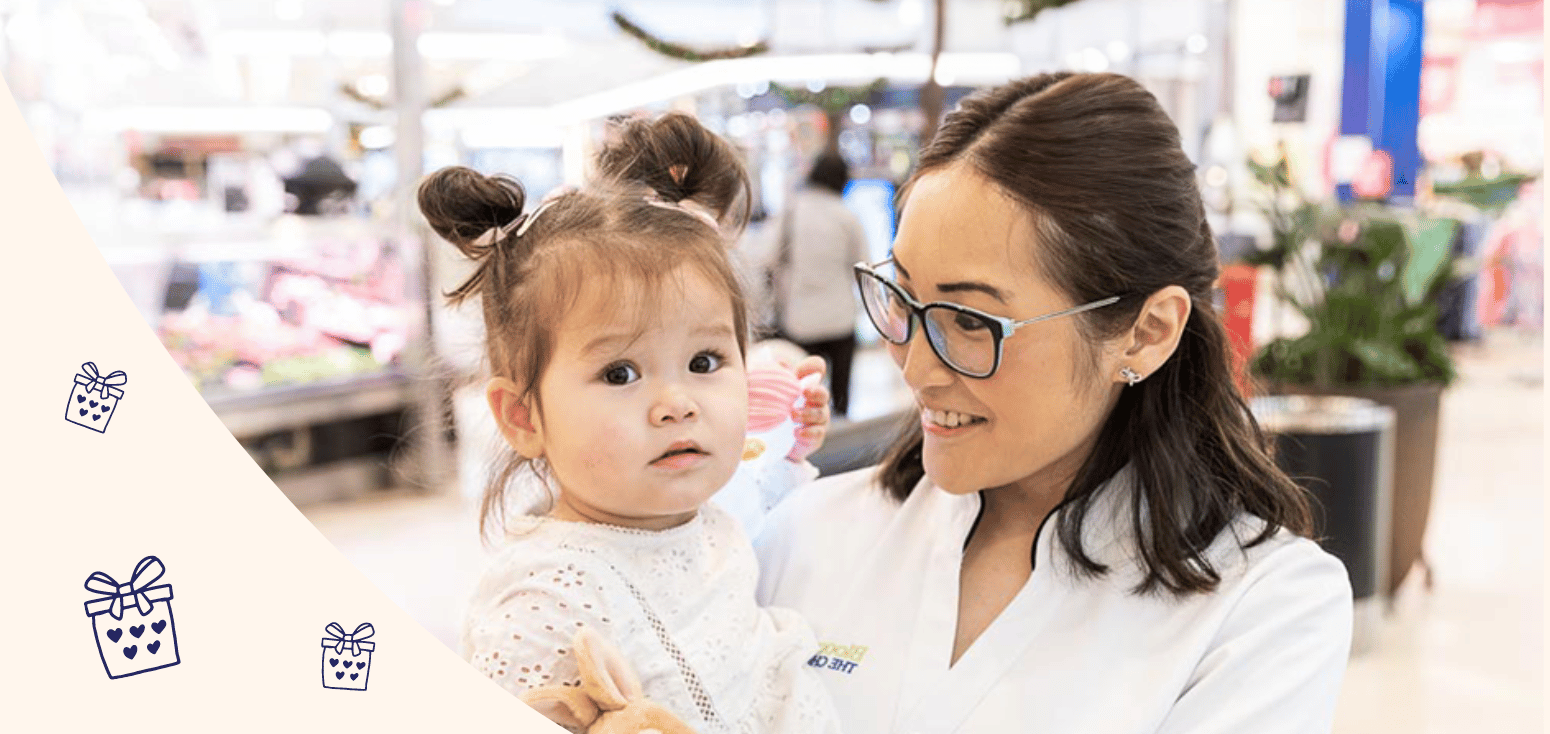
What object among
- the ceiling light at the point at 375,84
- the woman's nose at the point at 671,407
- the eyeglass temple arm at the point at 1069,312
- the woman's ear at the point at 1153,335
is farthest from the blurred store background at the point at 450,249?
the woman's ear at the point at 1153,335

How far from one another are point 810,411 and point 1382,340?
413 cm

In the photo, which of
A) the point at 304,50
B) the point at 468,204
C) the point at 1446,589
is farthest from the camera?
the point at 304,50

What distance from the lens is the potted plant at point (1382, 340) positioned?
5301 mm

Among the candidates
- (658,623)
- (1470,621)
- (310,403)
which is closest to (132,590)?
(658,623)

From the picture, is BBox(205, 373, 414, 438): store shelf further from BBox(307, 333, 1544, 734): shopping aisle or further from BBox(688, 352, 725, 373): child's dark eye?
BBox(688, 352, 725, 373): child's dark eye

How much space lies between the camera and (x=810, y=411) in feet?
6.25

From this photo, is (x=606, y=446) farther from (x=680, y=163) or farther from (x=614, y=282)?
(x=680, y=163)

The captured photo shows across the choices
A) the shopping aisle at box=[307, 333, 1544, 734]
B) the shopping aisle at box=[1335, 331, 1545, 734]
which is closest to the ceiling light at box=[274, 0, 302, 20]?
the shopping aisle at box=[307, 333, 1544, 734]

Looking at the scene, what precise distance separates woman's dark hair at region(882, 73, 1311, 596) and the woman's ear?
0.05ft

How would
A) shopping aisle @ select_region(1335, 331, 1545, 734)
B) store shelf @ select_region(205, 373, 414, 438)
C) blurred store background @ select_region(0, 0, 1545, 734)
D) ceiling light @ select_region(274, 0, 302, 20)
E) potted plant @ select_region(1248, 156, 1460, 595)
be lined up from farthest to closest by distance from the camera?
ceiling light @ select_region(274, 0, 302, 20) < store shelf @ select_region(205, 373, 414, 438) < potted plant @ select_region(1248, 156, 1460, 595) < blurred store background @ select_region(0, 0, 1545, 734) < shopping aisle @ select_region(1335, 331, 1545, 734)

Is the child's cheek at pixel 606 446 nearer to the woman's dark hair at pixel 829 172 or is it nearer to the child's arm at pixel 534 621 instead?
the child's arm at pixel 534 621

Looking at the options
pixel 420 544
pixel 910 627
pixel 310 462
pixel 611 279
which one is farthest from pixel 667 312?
pixel 310 462

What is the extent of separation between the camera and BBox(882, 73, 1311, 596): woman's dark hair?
151 centimetres

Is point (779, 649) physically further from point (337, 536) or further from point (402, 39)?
point (402, 39)
